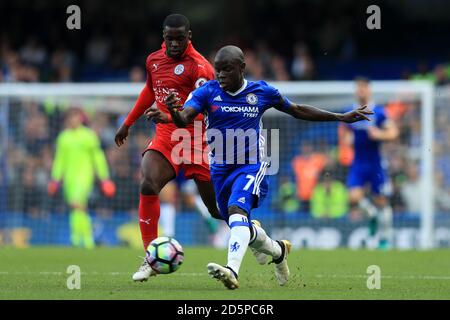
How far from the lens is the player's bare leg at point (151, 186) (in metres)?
9.18

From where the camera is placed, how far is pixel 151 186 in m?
9.16

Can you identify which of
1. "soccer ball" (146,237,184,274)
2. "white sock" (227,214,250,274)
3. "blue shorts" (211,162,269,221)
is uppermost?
"blue shorts" (211,162,269,221)

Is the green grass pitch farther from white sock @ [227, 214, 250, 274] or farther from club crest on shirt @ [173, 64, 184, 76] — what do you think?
club crest on shirt @ [173, 64, 184, 76]

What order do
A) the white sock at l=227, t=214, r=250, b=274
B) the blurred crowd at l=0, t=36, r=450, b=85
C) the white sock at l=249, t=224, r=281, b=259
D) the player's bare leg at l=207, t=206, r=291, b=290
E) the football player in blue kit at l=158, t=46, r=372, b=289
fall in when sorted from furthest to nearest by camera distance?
the blurred crowd at l=0, t=36, r=450, b=85
the white sock at l=249, t=224, r=281, b=259
the football player in blue kit at l=158, t=46, r=372, b=289
the white sock at l=227, t=214, r=250, b=274
the player's bare leg at l=207, t=206, r=291, b=290

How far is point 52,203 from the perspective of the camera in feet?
58.0

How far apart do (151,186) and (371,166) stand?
254 inches

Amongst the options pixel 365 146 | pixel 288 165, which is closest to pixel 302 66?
pixel 288 165

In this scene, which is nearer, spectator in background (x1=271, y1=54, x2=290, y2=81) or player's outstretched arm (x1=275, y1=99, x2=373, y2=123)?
player's outstretched arm (x1=275, y1=99, x2=373, y2=123)

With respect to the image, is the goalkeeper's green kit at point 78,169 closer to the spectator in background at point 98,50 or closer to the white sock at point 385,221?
the white sock at point 385,221

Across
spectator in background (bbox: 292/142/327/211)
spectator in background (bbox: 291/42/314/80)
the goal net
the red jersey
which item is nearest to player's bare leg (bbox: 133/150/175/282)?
the red jersey

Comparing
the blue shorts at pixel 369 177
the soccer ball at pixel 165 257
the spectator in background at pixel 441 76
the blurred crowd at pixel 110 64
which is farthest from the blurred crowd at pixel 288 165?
the soccer ball at pixel 165 257

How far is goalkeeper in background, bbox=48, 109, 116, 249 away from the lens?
1655cm

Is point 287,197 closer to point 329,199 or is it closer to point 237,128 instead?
point 329,199

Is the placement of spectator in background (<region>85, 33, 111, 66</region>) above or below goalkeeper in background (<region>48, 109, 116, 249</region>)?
above
